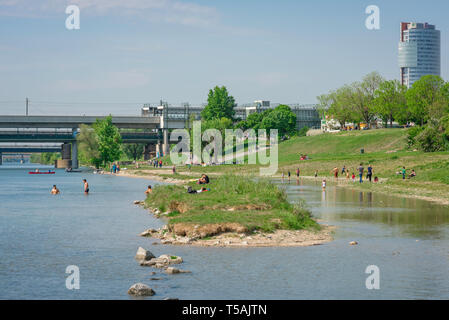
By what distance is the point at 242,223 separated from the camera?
103 feet

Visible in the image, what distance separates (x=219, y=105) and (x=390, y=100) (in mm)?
58876

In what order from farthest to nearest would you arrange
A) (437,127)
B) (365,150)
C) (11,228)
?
(365,150), (437,127), (11,228)

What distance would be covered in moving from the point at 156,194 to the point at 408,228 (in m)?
24.2

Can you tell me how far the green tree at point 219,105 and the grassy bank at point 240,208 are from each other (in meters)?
139

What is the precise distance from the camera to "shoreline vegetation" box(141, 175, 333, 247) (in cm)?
3019

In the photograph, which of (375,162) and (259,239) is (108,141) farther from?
(259,239)

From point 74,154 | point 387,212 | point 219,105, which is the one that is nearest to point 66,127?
point 74,154

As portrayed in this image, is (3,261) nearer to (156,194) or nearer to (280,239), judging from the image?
(280,239)

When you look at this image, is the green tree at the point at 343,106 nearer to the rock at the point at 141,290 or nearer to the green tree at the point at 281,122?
the green tree at the point at 281,122

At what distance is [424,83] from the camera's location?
454 feet

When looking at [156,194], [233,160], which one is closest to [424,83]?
[233,160]

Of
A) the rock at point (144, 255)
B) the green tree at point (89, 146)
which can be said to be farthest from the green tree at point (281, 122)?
the rock at point (144, 255)

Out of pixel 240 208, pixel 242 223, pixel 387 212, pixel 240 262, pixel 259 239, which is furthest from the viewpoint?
pixel 387 212

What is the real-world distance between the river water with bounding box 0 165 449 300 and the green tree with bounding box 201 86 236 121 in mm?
146897
